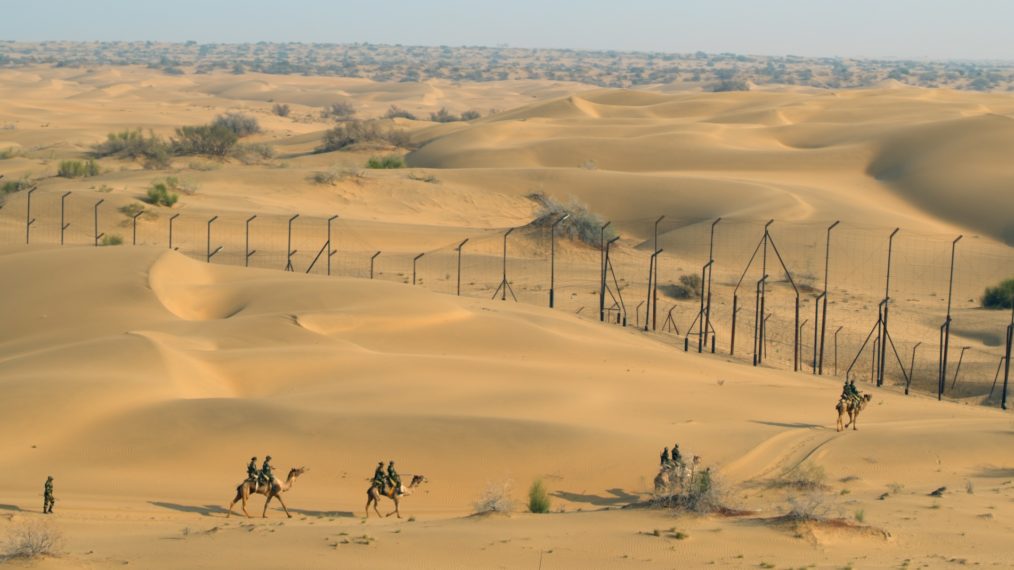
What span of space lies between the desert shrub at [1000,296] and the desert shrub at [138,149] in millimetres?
43978

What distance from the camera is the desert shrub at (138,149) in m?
71.3

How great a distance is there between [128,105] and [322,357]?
324ft

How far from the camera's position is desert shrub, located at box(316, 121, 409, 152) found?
8200 centimetres

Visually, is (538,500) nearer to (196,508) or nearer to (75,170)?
(196,508)

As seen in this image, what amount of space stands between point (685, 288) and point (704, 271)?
11.6 ft

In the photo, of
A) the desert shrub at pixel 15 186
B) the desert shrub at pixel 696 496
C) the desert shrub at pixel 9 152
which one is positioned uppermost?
the desert shrub at pixel 9 152

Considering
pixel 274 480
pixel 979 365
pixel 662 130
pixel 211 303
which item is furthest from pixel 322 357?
pixel 662 130

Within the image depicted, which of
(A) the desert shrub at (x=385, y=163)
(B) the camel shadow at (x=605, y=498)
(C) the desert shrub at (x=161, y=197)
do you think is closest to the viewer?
(B) the camel shadow at (x=605, y=498)

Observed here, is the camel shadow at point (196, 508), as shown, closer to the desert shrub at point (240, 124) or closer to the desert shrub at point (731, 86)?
the desert shrub at point (240, 124)

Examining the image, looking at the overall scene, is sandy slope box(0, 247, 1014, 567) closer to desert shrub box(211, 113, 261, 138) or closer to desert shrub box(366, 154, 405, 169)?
desert shrub box(366, 154, 405, 169)

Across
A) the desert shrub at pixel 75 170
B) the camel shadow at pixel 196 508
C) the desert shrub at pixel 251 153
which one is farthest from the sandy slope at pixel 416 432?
the desert shrub at pixel 251 153

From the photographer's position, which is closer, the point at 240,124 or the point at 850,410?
the point at 850,410

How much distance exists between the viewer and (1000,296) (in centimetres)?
4209

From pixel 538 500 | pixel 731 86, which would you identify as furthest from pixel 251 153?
pixel 731 86
